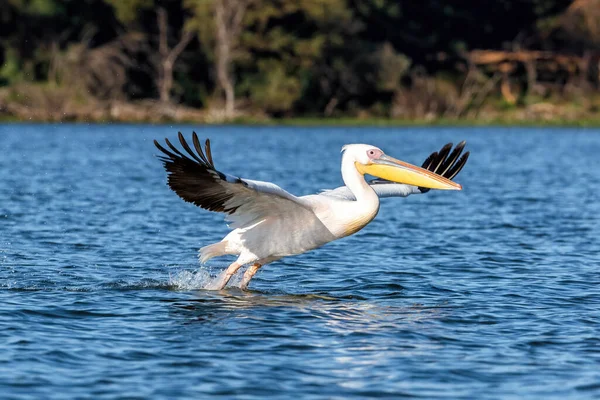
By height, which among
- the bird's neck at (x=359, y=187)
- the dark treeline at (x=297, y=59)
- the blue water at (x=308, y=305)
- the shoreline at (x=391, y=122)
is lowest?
the blue water at (x=308, y=305)

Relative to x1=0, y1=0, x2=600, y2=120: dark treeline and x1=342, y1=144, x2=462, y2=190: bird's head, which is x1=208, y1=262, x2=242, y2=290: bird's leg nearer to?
x1=342, y1=144, x2=462, y2=190: bird's head

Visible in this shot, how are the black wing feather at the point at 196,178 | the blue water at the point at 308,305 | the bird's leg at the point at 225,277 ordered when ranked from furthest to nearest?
the bird's leg at the point at 225,277 < the black wing feather at the point at 196,178 < the blue water at the point at 308,305

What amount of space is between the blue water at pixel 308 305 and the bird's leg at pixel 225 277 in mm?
148

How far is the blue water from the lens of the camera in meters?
6.39

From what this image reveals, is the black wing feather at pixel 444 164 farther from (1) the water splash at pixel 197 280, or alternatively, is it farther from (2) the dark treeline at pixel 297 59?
(2) the dark treeline at pixel 297 59

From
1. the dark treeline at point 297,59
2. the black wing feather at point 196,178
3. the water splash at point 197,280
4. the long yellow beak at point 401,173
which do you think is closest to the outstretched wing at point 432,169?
the long yellow beak at point 401,173

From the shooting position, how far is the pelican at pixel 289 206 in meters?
8.25

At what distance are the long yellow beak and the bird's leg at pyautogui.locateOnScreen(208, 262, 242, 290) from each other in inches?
53.1

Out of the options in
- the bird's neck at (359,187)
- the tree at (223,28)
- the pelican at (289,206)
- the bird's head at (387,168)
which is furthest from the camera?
the tree at (223,28)

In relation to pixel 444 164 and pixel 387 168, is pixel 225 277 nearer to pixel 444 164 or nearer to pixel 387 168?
pixel 387 168

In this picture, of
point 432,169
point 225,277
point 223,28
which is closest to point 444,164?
point 432,169

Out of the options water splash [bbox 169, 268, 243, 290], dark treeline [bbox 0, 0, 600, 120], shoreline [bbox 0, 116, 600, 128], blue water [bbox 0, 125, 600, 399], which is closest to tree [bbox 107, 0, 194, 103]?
dark treeline [bbox 0, 0, 600, 120]

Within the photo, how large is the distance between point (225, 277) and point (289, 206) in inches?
39.9

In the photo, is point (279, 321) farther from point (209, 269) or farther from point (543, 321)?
point (209, 269)
